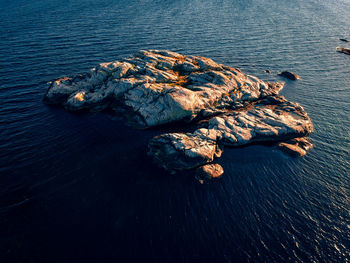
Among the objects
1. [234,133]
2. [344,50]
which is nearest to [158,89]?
[234,133]

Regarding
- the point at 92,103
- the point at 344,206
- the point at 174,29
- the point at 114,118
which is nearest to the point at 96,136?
the point at 114,118

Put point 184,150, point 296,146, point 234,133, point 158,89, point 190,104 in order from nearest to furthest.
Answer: point 184,150 → point 234,133 → point 296,146 → point 190,104 → point 158,89

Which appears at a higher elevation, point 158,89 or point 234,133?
point 158,89

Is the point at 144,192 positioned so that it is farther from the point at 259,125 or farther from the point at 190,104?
the point at 259,125

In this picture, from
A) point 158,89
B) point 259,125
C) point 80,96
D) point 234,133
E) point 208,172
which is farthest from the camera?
point 80,96

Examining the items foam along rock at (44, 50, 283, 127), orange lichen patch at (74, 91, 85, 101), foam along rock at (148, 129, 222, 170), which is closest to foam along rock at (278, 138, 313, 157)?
foam along rock at (148, 129, 222, 170)

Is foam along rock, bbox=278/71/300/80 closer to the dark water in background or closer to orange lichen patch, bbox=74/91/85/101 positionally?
the dark water in background
